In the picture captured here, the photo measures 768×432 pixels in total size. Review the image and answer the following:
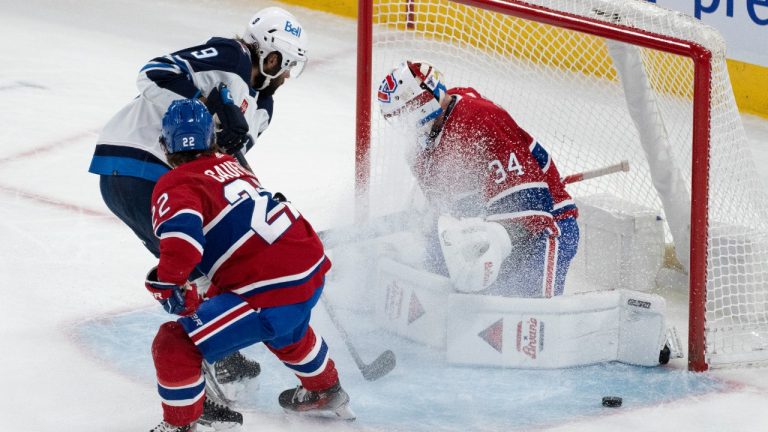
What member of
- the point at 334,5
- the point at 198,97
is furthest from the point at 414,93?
the point at 334,5

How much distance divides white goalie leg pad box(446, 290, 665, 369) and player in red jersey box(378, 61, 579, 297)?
0.32 ft

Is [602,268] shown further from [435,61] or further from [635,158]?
[435,61]

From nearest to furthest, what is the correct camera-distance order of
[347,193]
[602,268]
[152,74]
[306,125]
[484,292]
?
1. [152,74]
2. [484,292]
3. [602,268]
4. [347,193]
5. [306,125]

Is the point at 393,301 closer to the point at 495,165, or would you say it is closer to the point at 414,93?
the point at 495,165

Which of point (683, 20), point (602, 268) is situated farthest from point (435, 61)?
point (683, 20)

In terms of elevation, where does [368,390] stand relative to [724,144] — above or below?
below

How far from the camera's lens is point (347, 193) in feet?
15.5

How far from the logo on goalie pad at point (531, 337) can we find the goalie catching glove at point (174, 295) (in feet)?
3.39

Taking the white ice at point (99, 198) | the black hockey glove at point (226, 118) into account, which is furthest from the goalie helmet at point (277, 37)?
the white ice at point (99, 198)

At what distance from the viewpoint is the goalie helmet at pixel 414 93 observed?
383 cm

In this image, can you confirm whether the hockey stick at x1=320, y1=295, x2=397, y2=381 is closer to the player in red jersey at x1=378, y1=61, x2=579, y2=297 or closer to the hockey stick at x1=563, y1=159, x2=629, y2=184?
the player in red jersey at x1=378, y1=61, x2=579, y2=297

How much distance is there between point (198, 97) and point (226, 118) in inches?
4.5

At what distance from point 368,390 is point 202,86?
2.99 feet

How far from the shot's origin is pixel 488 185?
12.8 ft
